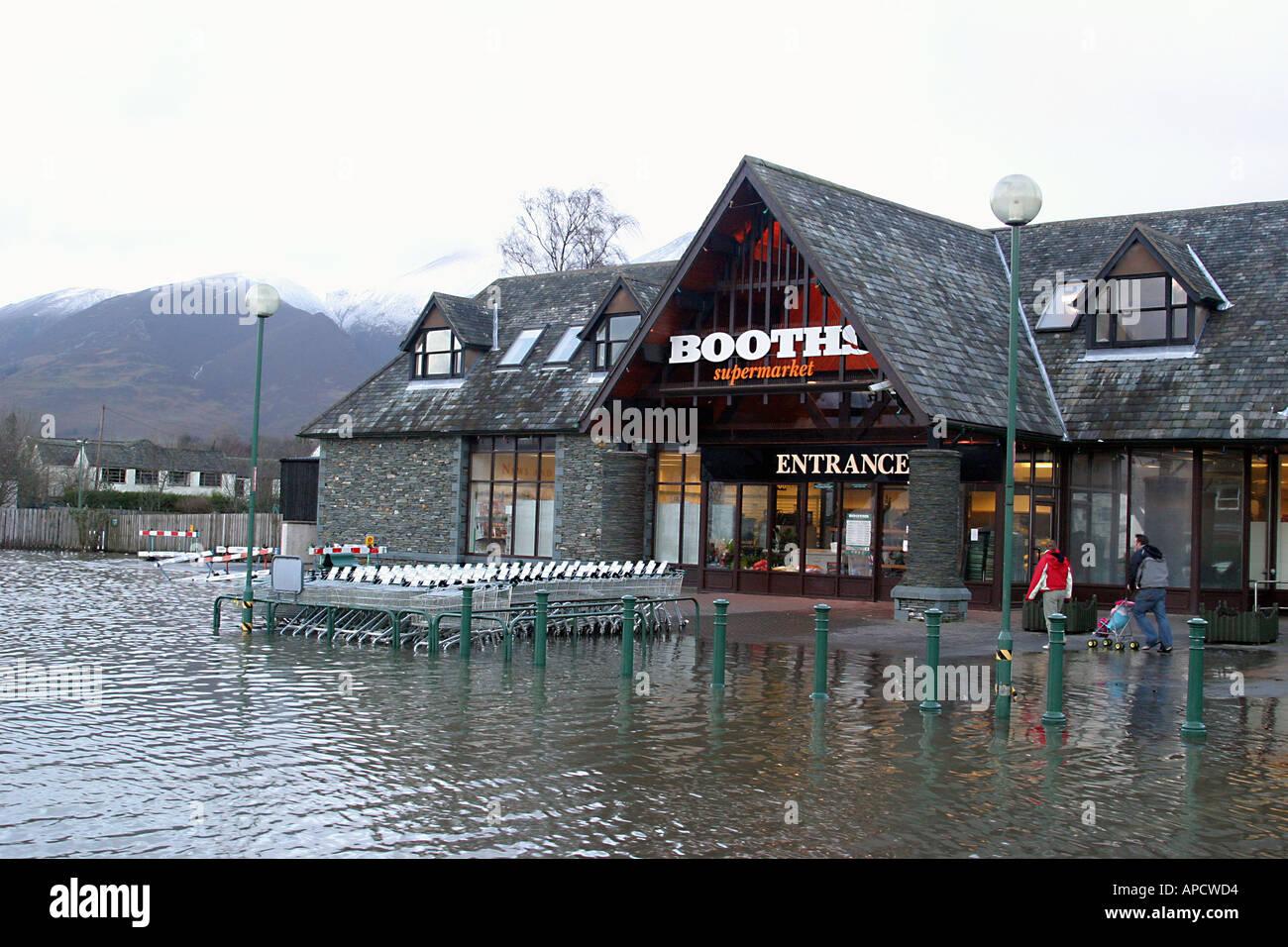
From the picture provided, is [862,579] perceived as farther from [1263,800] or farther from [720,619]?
[1263,800]

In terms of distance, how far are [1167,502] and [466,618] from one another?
14601mm

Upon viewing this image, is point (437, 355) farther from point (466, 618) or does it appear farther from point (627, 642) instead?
point (627, 642)

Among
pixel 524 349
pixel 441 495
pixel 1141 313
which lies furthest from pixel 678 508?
pixel 1141 313

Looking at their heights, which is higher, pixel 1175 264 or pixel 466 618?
pixel 1175 264

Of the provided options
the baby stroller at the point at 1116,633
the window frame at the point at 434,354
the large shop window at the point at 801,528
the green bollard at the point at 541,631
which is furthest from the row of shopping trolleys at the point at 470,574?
the window frame at the point at 434,354

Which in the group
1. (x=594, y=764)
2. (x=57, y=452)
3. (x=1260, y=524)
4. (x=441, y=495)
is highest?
(x=57, y=452)

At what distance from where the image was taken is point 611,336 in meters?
30.2

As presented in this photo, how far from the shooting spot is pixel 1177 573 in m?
23.4

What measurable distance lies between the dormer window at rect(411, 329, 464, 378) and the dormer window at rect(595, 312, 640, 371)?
4.80 meters

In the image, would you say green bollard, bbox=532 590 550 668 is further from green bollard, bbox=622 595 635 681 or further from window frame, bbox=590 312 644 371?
window frame, bbox=590 312 644 371

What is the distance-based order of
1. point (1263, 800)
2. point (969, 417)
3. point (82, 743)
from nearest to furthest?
point (1263, 800)
point (82, 743)
point (969, 417)
